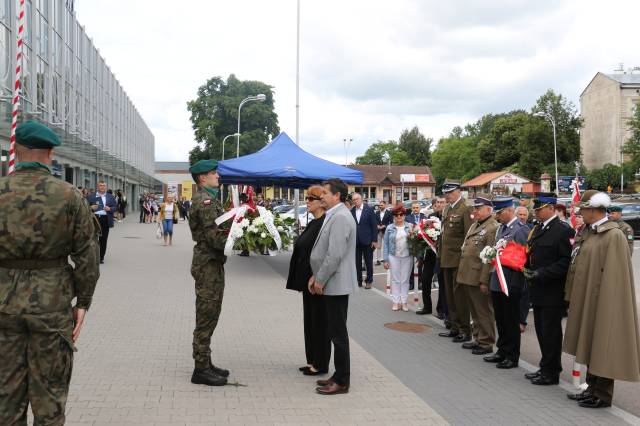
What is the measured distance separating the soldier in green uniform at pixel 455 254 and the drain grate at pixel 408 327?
0.47 m

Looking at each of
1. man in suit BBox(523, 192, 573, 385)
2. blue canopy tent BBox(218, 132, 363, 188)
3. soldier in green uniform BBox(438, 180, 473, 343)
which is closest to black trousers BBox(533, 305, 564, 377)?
man in suit BBox(523, 192, 573, 385)

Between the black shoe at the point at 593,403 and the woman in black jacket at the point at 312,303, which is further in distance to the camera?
the woman in black jacket at the point at 312,303

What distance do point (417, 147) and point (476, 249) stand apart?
117977 millimetres

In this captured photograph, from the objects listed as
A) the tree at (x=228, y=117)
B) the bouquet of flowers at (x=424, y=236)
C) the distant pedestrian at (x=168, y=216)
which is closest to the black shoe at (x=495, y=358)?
the bouquet of flowers at (x=424, y=236)

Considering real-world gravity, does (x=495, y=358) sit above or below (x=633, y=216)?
below

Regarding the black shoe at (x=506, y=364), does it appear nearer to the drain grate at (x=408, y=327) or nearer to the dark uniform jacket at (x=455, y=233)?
the dark uniform jacket at (x=455, y=233)

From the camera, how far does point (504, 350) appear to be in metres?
6.80

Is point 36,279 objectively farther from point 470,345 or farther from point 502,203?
point 470,345

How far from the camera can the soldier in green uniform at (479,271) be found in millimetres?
7234

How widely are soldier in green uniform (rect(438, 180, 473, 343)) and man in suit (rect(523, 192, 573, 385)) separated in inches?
69.6

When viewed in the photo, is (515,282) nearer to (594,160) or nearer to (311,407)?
(311,407)

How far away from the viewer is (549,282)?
19.6 feet

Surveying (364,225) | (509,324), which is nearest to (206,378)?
(509,324)

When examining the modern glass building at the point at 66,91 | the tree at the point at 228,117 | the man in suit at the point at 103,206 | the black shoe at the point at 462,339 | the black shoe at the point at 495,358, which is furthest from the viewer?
the tree at the point at 228,117
